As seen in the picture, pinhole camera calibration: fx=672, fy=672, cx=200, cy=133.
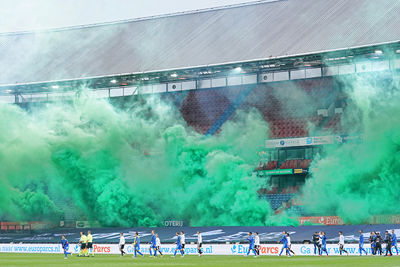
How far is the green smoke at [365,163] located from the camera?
168 feet

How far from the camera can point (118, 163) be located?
59625 millimetres

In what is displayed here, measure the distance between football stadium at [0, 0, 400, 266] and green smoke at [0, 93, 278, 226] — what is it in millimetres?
104

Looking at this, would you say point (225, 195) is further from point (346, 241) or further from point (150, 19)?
point (150, 19)

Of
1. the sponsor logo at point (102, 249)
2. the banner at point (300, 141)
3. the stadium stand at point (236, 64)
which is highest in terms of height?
the stadium stand at point (236, 64)

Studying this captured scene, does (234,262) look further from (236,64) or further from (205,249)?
(236,64)

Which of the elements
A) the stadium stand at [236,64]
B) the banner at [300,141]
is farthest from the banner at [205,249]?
the banner at [300,141]

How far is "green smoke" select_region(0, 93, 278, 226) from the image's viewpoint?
5806cm

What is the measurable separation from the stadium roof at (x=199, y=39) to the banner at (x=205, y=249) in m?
16.0

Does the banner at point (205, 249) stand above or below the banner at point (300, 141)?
below

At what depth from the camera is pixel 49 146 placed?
5934 centimetres

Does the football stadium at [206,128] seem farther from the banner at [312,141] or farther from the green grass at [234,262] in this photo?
the green grass at [234,262]

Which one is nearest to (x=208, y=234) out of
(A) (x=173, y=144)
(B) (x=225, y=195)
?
(B) (x=225, y=195)

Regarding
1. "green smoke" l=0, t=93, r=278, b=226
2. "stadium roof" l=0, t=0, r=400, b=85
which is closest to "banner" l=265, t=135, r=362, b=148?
"green smoke" l=0, t=93, r=278, b=226

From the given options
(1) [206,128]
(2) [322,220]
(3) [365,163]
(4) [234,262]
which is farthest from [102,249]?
(3) [365,163]
